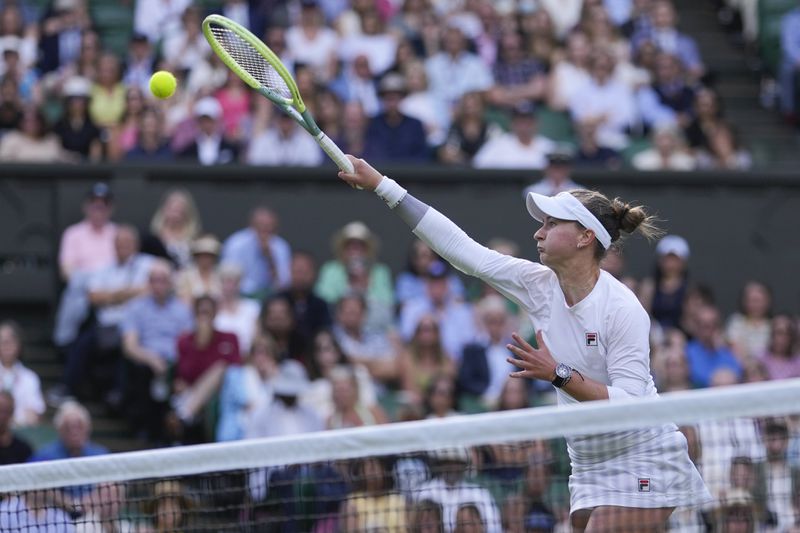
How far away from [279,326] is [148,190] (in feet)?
6.87

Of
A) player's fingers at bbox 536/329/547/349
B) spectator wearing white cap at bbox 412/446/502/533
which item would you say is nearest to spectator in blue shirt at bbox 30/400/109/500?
spectator wearing white cap at bbox 412/446/502/533

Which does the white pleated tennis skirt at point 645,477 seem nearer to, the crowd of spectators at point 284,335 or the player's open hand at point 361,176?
the player's open hand at point 361,176

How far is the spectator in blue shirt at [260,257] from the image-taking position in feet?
44.0

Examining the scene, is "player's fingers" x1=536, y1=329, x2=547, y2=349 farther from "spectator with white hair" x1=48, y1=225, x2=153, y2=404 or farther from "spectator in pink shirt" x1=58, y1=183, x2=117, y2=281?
"spectator in pink shirt" x1=58, y1=183, x2=117, y2=281

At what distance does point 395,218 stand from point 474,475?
483 centimetres

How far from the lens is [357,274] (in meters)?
13.3

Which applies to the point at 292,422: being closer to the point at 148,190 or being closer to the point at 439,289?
the point at 439,289

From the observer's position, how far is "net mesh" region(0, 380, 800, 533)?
6363 millimetres

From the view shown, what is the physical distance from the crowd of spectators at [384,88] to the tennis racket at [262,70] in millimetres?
6121

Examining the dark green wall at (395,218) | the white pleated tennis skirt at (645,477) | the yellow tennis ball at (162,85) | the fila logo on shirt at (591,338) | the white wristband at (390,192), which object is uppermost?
the dark green wall at (395,218)

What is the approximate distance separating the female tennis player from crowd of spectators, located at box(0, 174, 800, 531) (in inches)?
189

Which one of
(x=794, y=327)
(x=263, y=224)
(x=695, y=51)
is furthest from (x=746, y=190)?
(x=263, y=224)

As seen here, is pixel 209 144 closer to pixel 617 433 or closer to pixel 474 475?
pixel 474 475

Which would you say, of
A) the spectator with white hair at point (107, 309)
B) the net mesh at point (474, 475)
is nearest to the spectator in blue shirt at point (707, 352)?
the net mesh at point (474, 475)
